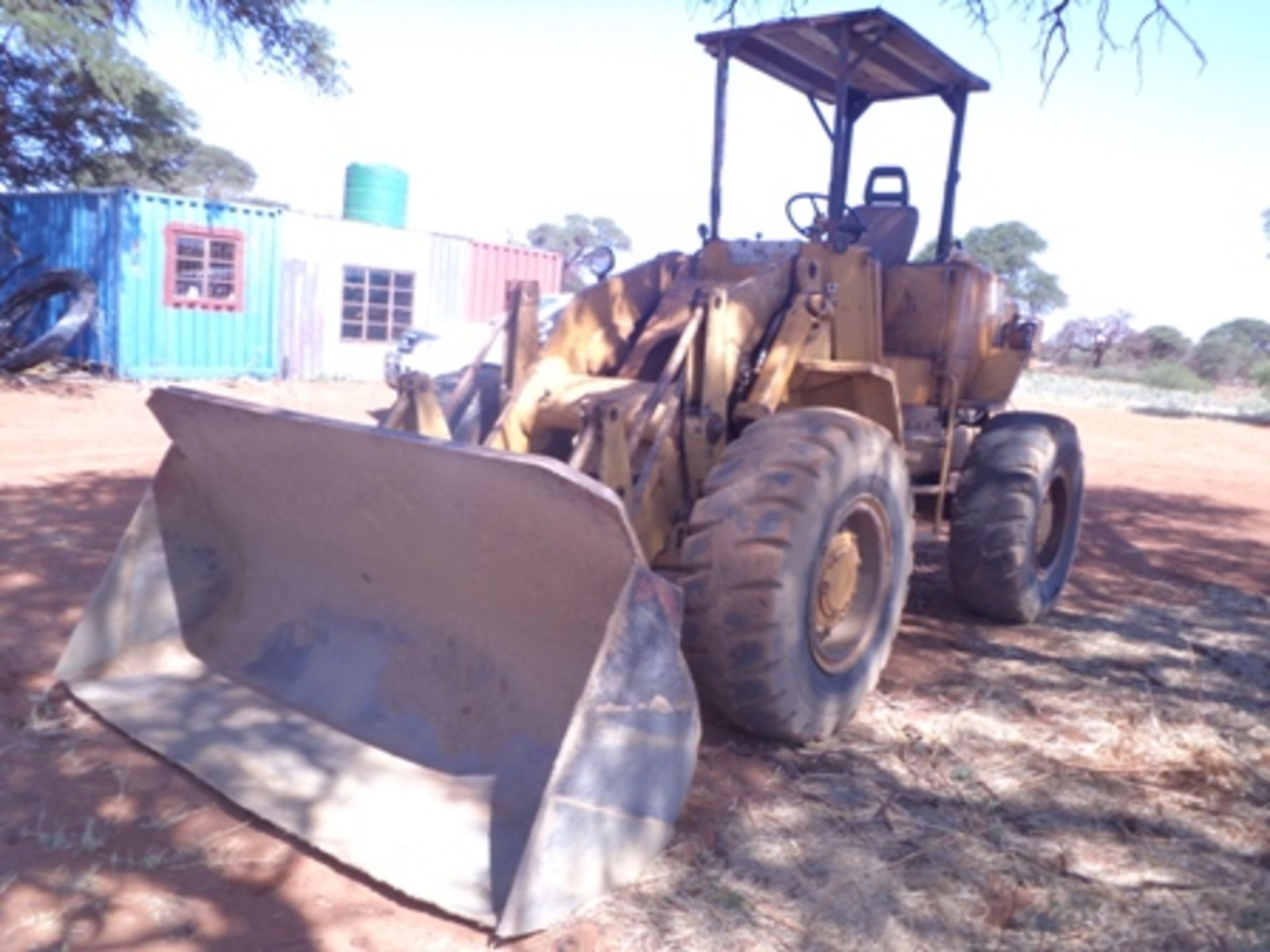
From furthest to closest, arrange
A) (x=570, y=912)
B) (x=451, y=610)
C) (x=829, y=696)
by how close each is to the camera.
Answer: (x=829, y=696) → (x=451, y=610) → (x=570, y=912)

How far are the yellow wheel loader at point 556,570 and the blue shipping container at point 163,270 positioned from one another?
13525 millimetres

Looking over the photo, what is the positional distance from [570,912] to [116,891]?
49.3 inches

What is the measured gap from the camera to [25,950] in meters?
2.91

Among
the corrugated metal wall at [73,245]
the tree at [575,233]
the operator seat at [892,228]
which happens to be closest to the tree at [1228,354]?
the tree at [575,233]

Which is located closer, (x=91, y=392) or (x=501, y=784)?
(x=501, y=784)

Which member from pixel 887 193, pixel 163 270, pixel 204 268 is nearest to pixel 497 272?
pixel 204 268

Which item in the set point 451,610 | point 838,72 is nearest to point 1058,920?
point 451,610

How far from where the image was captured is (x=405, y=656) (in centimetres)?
412

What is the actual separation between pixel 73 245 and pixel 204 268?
1.85m

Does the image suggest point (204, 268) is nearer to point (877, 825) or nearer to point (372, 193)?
point (372, 193)

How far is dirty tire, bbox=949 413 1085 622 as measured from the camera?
5.98 m

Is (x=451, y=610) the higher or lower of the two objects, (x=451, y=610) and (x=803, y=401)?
the lower

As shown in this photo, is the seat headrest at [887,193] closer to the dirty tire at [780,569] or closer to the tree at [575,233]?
the dirty tire at [780,569]

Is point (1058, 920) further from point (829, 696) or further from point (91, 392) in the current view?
point (91, 392)
